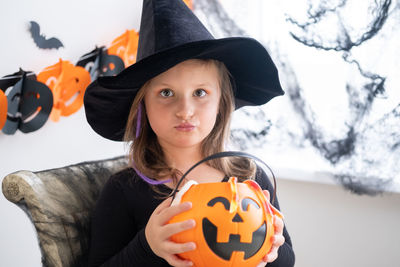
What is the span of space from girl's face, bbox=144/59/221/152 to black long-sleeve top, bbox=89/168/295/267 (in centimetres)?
17

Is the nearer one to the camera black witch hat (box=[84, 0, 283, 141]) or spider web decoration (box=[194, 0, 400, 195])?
black witch hat (box=[84, 0, 283, 141])

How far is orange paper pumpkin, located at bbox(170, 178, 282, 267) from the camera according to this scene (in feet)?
2.27

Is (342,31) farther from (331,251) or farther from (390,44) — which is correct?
(331,251)

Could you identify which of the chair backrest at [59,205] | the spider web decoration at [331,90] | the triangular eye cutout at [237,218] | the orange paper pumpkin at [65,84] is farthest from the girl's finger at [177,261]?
the spider web decoration at [331,90]

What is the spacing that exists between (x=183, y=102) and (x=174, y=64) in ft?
0.37

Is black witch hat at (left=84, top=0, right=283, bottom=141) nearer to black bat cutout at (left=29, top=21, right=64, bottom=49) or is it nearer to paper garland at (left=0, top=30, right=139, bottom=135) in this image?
paper garland at (left=0, top=30, right=139, bottom=135)

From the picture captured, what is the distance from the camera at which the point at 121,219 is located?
1048 mm

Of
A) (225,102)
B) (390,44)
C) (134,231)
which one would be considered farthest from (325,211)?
(134,231)

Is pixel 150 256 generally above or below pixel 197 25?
below

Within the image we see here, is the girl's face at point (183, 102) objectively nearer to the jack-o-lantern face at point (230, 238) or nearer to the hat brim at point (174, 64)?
the hat brim at point (174, 64)

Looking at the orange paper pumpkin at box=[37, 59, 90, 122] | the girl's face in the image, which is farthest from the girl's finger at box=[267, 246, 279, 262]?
the orange paper pumpkin at box=[37, 59, 90, 122]

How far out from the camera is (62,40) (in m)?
1.59

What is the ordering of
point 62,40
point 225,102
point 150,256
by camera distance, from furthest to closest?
1. point 62,40
2. point 225,102
3. point 150,256

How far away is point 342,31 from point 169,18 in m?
0.96
